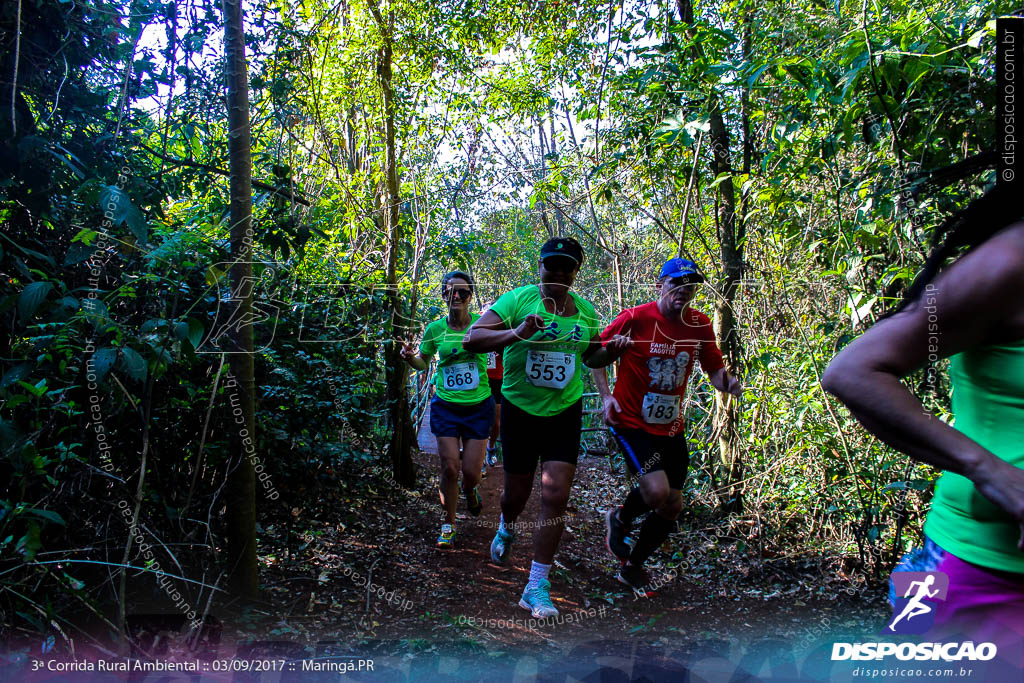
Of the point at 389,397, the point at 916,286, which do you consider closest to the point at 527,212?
the point at 389,397

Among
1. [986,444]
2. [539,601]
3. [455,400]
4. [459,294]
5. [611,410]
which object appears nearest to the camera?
[986,444]

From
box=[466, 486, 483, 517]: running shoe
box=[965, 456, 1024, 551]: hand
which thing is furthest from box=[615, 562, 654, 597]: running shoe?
box=[965, 456, 1024, 551]: hand

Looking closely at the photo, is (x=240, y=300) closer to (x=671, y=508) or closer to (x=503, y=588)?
(x=503, y=588)

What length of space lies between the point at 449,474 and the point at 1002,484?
4184 mm

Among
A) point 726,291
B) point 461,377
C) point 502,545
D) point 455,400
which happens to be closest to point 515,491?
point 502,545

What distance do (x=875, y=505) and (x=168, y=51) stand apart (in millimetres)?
4594

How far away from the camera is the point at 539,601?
370 centimetres

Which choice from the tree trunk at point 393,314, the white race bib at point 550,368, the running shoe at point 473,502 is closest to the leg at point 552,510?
the white race bib at point 550,368

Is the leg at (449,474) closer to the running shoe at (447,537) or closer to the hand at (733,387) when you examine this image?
the running shoe at (447,537)

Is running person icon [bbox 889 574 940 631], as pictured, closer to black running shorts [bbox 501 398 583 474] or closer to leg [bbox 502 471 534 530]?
black running shorts [bbox 501 398 583 474]

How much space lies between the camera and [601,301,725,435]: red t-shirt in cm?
408

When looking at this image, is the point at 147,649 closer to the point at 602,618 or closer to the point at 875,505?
the point at 602,618

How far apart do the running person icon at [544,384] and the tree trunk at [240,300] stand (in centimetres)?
125

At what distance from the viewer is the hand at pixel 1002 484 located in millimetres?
1073
